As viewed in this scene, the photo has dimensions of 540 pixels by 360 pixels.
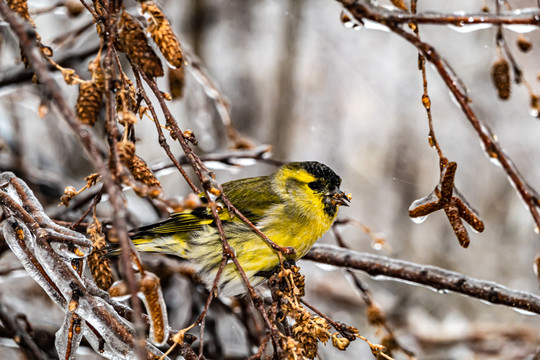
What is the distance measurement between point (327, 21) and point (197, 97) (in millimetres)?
3696

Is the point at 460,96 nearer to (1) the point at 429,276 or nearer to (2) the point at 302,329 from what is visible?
(2) the point at 302,329

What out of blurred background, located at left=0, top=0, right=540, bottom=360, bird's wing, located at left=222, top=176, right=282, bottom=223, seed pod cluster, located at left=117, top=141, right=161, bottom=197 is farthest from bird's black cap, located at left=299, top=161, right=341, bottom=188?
blurred background, located at left=0, top=0, right=540, bottom=360

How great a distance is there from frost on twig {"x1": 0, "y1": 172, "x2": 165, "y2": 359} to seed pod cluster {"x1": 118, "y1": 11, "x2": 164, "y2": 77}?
0.38 meters

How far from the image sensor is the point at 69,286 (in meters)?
1.23

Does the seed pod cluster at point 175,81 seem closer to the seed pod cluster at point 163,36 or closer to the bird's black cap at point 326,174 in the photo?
the bird's black cap at point 326,174

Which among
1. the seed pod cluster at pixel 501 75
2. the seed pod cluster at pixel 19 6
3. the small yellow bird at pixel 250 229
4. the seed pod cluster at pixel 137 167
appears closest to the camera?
the seed pod cluster at pixel 137 167

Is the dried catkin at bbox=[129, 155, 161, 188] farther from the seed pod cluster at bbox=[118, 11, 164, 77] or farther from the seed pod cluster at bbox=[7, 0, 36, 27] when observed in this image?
the seed pod cluster at bbox=[7, 0, 36, 27]

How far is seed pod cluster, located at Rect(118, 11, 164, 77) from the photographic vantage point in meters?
1.10

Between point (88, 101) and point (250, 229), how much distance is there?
1.17m

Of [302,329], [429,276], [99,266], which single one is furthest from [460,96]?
[429,276]

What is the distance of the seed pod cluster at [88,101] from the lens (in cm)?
110

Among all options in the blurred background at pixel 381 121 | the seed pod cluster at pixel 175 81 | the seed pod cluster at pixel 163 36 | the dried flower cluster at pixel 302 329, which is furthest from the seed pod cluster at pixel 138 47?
the blurred background at pixel 381 121

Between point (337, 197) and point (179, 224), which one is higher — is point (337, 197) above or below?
above

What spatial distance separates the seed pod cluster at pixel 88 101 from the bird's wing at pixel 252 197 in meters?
1.27
